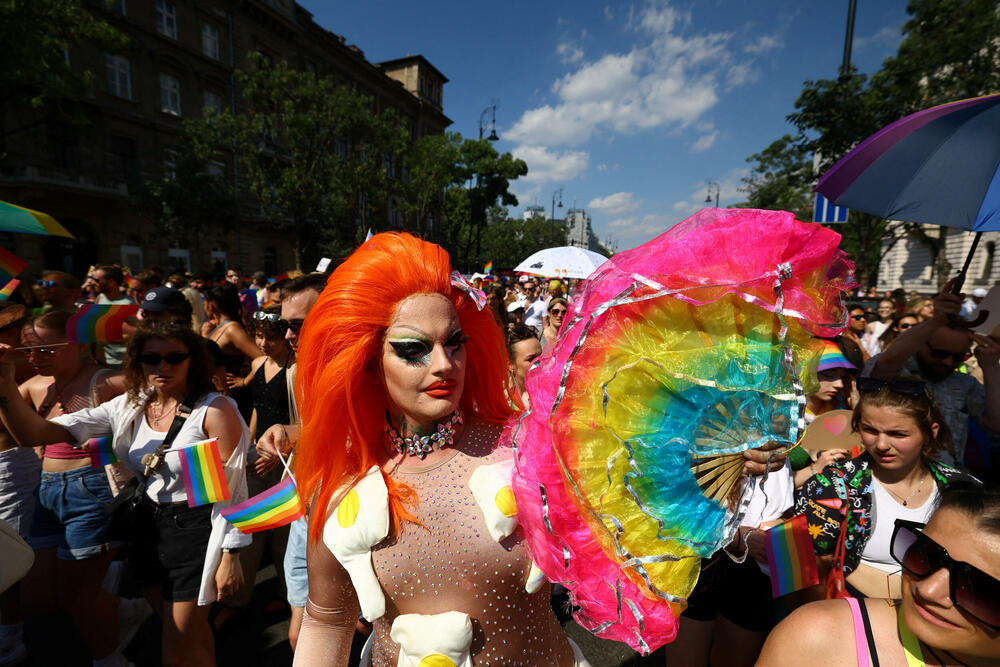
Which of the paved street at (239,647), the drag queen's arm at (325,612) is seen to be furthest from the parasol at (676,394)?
→ the paved street at (239,647)

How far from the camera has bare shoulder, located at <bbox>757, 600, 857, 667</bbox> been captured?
1.09 metres

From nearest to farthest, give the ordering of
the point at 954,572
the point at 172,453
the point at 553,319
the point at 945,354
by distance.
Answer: the point at 954,572
the point at 172,453
the point at 945,354
the point at 553,319

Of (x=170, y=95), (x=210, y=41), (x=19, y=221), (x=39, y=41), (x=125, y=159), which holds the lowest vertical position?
(x=19, y=221)

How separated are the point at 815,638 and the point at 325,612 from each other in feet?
4.06

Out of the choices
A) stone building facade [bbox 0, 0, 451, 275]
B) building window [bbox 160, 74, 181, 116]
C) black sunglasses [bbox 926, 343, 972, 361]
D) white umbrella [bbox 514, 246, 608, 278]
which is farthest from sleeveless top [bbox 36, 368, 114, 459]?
building window [bbox 160, 74, 181, 116]

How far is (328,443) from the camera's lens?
1296 millimetres

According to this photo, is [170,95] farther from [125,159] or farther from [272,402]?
[272,402]

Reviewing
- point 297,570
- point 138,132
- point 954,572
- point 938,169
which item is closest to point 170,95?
point 138,132

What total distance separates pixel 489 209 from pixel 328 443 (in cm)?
3463

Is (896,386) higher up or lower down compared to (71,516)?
higher up

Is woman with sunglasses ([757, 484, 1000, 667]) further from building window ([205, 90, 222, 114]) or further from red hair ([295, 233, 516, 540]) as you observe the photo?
building window ([205, 90, 222, 114])

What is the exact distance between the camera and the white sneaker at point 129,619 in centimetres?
271

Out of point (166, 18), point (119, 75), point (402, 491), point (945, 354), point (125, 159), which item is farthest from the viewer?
point (166, 18)

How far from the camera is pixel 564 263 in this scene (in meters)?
6.06
